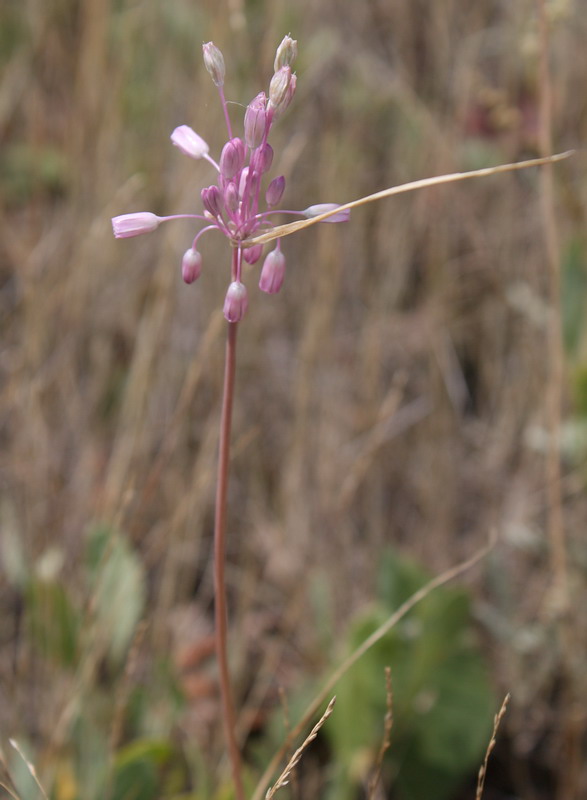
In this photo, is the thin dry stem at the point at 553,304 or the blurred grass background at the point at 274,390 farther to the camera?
the blurred grass background at the point at 274,390

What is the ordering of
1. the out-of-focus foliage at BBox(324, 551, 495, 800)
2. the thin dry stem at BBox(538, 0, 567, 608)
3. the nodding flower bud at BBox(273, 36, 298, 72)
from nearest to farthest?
the nodding flower bud at BBox(273, 36, 298, 72) < the thin dry stem at BBox(538, 0, 567, 608) < the out-of-focus foliage at BBox(324, 551, 495, 800)

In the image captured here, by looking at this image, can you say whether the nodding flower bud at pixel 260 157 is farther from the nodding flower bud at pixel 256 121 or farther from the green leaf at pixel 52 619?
the green leaf at pixel 52 619

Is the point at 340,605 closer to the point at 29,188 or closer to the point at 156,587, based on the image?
the point at 156,587

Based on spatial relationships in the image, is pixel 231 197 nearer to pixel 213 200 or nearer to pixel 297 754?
pixel 213 200

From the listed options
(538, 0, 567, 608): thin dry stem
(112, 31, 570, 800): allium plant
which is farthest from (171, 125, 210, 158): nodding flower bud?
(538, 0, 567, 608): thin dry stem

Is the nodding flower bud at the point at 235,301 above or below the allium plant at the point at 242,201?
below

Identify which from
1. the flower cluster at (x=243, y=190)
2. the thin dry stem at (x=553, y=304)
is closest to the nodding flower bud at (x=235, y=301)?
the flower cluster at (x=243, y=190)

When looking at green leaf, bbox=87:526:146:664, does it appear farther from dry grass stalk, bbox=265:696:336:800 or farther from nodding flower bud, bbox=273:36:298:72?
nodding flower bud, bbox=273:36:298:72
